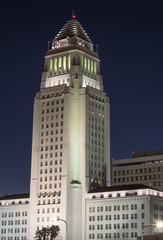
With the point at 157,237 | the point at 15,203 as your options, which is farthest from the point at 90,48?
the point at 157,237

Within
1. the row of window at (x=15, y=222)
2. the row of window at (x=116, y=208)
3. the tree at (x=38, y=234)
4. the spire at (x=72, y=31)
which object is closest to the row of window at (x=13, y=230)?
the row of window at (x=15, y=222)

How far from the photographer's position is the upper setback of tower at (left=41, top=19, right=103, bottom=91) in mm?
144875

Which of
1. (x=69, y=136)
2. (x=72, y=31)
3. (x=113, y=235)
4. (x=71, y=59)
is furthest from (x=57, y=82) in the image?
(x=113, y=235)

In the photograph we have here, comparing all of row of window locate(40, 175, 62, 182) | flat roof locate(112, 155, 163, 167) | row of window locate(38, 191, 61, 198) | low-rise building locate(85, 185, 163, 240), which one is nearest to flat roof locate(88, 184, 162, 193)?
low-rise building locate(85, 185, 163, 240)

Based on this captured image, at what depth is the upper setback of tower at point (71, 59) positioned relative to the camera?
5704 inches

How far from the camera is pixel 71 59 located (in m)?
145

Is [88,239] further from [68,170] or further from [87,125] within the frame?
[87,125]

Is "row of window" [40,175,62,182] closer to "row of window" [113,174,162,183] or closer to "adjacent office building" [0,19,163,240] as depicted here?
"adjacent office building" [0,19,163,240]

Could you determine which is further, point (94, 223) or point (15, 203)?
point (15, 203)

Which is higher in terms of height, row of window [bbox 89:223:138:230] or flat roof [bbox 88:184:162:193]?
flat roof [bbox 88:184:162:193]

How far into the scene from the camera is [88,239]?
128 meters

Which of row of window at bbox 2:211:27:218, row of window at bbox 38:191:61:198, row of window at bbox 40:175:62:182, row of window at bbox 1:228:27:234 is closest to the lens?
row of window at bbox 38:191:61:198

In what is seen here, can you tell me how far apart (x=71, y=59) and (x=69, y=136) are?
24345mm

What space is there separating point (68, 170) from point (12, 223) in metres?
23.8
